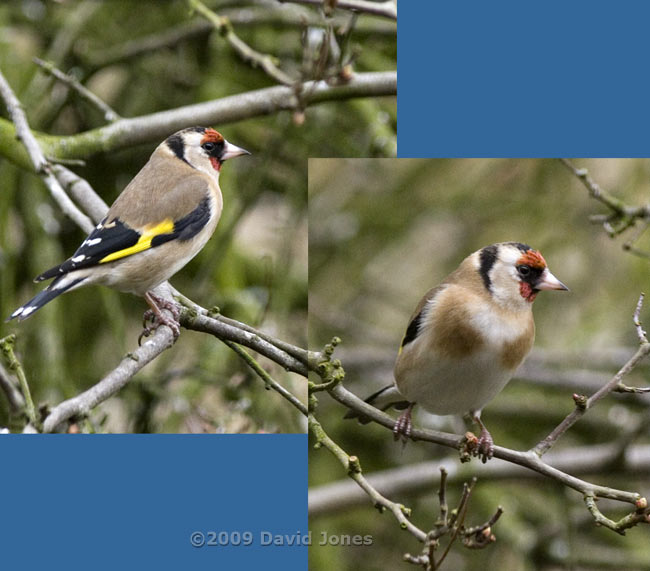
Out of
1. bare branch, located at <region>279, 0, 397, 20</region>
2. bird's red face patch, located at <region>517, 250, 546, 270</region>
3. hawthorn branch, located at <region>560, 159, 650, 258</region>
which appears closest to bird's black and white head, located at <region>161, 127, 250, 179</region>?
bare branch, located at <region>279, 0, 397, 20</region>

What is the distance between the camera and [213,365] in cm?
361

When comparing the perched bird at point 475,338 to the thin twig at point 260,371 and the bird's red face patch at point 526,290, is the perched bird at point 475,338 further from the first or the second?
the thin twig at point 260,371

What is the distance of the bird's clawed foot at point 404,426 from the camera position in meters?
2.97

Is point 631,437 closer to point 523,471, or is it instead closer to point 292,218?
point 523,471

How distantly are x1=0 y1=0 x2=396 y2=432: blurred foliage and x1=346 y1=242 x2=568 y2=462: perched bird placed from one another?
18.3 inches

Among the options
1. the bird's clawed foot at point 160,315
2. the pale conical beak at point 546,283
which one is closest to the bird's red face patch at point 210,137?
the bird's clawed foot at point 160,315

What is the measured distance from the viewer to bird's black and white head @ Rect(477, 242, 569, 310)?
9.66ft

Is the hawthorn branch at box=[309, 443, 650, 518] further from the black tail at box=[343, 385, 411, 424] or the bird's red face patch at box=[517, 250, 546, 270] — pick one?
the bird's red face patch at box=[517, 250, 546, 270]

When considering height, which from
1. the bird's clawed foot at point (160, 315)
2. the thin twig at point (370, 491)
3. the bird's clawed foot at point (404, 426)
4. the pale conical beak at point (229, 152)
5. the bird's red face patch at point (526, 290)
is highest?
the pale conical beak at point (229, 152)

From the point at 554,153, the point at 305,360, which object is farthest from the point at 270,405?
the point at 554,153

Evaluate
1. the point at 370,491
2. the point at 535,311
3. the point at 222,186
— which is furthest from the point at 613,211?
the point at 222,186

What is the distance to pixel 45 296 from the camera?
263 centimetres

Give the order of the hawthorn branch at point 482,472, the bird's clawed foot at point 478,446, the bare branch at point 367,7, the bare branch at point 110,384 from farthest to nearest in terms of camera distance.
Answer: the hawthorn branch at point 482,472 < the bare branch at point 367,7 < the bird's clawed foot at point 478,446 < the bare branch at point 110,384

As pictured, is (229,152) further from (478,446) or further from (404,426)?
(478,446)
